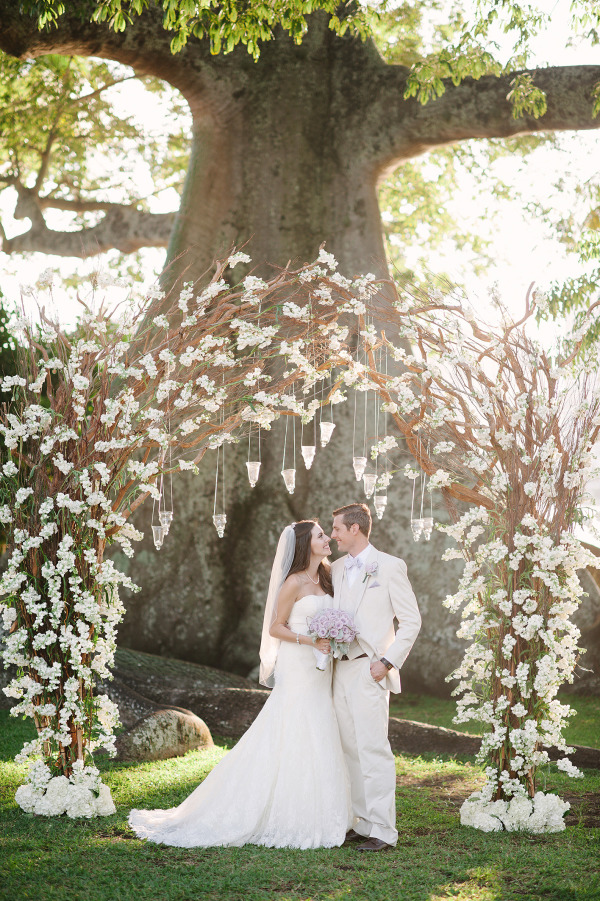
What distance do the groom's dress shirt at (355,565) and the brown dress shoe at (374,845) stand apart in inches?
61.0

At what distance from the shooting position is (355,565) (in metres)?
5.90

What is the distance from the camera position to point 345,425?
10.8 m

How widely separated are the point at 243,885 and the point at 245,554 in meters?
6.08

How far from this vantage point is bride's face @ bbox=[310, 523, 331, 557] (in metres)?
5.96

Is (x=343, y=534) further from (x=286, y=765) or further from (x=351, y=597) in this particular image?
(x=286, y=765)

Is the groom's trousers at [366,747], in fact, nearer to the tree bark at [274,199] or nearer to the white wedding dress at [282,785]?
the white wedding dress at [282,785]

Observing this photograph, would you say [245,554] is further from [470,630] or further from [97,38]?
[97,38]

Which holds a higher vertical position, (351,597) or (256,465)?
(256,465)

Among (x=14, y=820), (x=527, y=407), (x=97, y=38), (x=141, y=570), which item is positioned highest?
(x=97, y=38)

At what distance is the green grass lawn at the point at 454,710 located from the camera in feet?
29.7

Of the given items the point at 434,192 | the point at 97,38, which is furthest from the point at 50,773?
the point at 434,192

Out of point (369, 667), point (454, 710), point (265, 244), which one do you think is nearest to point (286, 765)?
point (369, 667)

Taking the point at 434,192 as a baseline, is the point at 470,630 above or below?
below

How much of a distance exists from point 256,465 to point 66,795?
8.24ft
